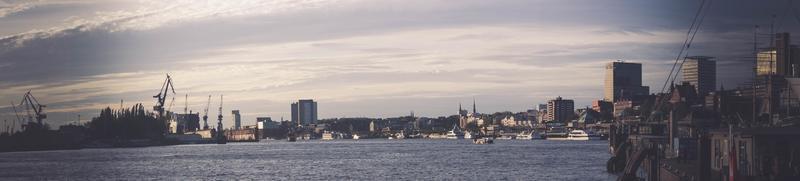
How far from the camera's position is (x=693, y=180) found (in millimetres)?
45938

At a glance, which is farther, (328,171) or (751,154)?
(328,171)

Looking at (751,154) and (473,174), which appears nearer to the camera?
(751,154)

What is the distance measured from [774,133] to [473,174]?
50621 mm

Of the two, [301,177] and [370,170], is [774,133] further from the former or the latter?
[370,170]

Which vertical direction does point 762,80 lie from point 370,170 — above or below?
above

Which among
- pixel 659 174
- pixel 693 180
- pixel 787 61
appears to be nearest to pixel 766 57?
pixel 787 61

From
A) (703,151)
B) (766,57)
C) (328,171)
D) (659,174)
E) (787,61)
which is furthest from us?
(328,171)

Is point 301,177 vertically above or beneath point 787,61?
beneath

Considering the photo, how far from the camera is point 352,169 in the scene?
106688mm

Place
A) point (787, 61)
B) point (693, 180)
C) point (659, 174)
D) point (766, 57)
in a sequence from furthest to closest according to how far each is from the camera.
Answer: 1. point (766, 57)
2. point (787, 61)
3. point (659, 174)
4. point (693, 180)

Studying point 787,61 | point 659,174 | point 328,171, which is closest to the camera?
point 659,174

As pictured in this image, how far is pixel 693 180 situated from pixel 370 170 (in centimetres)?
5964

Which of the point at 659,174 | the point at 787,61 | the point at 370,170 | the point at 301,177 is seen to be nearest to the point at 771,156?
the point at 659,174

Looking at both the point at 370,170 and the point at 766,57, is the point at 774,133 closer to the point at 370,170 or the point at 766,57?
the point at 766,57
